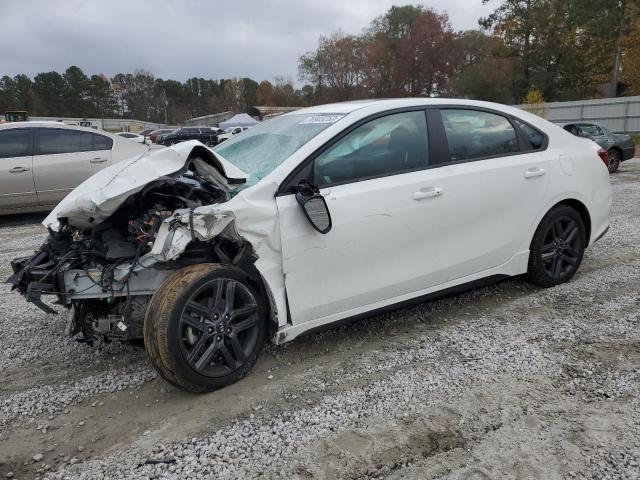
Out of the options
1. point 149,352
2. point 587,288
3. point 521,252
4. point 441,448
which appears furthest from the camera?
point 587,288

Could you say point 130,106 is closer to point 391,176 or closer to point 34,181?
point 34,181

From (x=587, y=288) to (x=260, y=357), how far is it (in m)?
2.91

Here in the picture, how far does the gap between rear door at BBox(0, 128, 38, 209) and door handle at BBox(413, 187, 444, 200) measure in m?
6.91

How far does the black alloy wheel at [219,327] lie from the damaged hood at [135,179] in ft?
2.18

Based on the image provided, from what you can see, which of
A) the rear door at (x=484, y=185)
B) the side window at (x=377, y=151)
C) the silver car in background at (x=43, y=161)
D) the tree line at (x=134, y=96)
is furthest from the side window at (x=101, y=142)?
the tree line at (x=134, y=96)

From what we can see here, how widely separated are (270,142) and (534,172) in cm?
209

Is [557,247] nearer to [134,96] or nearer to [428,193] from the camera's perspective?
[428,193]

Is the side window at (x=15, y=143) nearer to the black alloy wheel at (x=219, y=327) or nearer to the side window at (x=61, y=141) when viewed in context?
the side window at (x=61, y=141)

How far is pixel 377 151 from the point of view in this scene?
3.37 m

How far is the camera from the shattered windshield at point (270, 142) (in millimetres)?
3258

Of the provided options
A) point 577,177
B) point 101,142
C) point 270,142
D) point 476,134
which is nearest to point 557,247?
point 577,177

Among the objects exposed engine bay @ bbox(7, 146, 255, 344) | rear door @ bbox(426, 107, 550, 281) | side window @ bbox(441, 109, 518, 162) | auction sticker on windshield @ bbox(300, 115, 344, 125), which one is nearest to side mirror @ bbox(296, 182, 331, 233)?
exposed engine bay @ bbox(7, 146, 255, 344)

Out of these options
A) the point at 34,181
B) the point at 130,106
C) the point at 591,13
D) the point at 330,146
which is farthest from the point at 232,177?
the point at 130,106

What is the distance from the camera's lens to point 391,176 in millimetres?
3354
